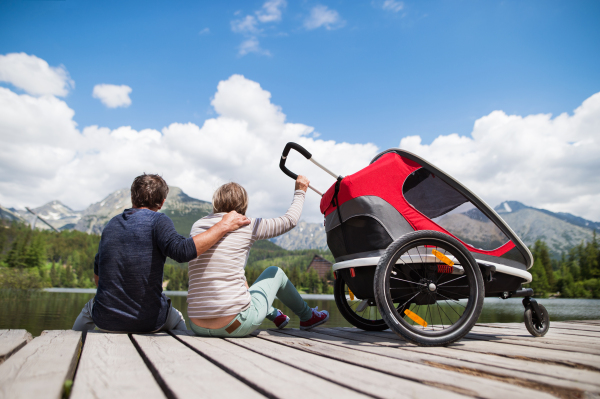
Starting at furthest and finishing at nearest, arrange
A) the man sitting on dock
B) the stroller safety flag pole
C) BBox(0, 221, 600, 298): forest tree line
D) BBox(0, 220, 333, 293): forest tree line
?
BBox(0, 221, 600, 298): forest tree line → BBox(0, 220, 333, 293): forest tree line → the stroller safety flag pole → the man sitting on dock

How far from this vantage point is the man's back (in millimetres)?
3166

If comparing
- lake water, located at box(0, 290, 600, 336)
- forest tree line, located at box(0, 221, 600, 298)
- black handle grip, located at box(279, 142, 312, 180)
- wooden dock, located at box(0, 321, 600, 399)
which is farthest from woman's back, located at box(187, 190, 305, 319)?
forest tree line, located at box(0, 221, 600, 298)

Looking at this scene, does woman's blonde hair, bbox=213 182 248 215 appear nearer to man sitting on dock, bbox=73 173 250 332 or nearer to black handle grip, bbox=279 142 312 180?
man sitting on dock, bbox=73 173 250 332

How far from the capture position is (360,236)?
11.0 feet

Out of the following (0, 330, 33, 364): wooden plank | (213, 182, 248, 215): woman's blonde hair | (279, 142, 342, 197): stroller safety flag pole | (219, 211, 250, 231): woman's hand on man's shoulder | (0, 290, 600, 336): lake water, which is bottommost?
(0, 290, 600, 336): lake water

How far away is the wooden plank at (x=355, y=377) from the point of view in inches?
57.2

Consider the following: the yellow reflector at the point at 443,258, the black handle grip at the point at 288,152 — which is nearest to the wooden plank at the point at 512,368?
the yellow reflector at the point at 443,258

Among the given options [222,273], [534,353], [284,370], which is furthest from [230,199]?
[534,353]

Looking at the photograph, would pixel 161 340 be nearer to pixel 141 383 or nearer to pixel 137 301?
pixel 137 301

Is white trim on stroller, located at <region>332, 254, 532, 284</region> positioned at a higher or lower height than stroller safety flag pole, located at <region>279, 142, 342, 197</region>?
lower

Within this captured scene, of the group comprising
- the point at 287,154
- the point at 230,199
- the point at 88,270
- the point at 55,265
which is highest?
the point at 287,154

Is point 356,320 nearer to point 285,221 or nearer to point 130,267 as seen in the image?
point 285,221

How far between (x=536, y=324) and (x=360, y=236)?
82.1 inches

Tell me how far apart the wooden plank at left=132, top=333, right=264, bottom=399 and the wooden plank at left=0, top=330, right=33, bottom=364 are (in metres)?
0.74
